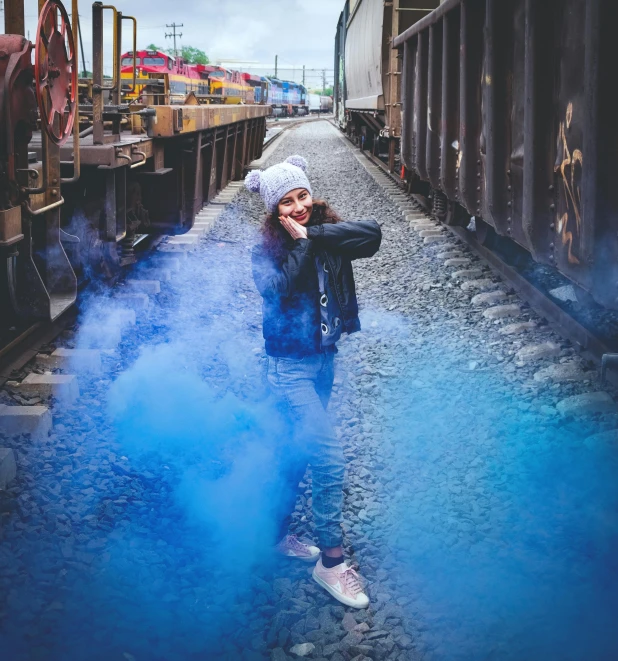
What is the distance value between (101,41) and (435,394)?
3421mm

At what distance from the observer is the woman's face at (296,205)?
8.56 feet

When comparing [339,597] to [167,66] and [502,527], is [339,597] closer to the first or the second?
[502,527]

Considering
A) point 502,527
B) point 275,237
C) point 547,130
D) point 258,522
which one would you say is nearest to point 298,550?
point 258,522

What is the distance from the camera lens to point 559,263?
364 centimetres

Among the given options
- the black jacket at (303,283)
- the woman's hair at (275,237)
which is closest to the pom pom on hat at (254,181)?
the woman's hair at (275,237)

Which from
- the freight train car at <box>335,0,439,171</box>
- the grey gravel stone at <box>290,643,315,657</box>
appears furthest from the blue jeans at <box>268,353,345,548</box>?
the freight train car at <box>335,0,439,171</box>

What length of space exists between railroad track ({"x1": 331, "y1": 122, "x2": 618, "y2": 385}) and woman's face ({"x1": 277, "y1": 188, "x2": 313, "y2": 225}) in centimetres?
178

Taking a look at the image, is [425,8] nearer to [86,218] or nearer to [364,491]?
[86,218]

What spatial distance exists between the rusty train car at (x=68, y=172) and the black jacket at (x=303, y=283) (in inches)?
53.0

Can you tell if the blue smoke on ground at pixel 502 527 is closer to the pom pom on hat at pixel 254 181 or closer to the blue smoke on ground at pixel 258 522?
the blue smoke on ground at pixel 258 522

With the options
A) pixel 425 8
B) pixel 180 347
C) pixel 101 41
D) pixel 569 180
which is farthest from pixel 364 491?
pixel 425 8

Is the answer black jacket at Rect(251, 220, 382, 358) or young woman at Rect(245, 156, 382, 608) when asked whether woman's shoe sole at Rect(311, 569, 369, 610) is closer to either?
young woman at Rect(245, 156, 382, 608)

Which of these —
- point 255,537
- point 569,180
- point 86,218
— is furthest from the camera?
point 86,218

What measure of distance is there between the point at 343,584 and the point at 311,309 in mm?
953
